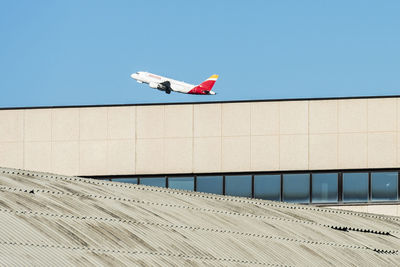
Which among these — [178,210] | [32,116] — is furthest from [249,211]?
[32,116]

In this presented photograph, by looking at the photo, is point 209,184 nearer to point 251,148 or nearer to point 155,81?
point 251,148

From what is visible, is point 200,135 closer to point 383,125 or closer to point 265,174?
point 265,174

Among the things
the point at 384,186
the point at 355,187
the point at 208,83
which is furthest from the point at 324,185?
the point at 208,83

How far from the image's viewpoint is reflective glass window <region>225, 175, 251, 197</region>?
1764 inches

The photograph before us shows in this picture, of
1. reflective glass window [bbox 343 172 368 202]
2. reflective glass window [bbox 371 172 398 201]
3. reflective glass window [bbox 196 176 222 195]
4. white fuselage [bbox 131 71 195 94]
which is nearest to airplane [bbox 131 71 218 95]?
white fuselage [bbox 131 71 195 94]

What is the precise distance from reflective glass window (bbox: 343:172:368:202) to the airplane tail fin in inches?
4584

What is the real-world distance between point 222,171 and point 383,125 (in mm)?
7541

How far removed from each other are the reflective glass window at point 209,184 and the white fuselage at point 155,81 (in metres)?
107

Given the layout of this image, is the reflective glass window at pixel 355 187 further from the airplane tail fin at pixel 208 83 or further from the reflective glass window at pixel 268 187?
the airplane tail fin at pixel 208 83

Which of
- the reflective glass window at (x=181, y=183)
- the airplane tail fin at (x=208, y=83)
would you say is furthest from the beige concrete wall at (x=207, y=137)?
the airplane tail fin at (x=208, y=83)

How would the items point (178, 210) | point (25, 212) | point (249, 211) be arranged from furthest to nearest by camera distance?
point (249, 211) < point (178, 210) < point (25, 212)

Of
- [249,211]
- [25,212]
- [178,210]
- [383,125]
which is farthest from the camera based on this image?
[383,125]

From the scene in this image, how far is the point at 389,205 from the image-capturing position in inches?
1748

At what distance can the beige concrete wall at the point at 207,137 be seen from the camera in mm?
44156
